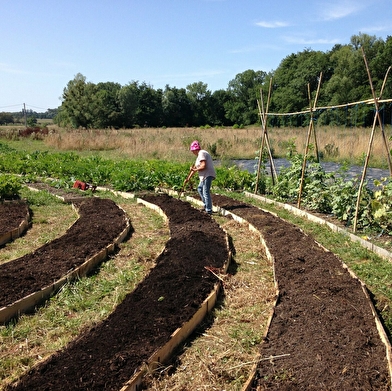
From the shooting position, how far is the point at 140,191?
39.1 ft

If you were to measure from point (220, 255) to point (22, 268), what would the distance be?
2.72 meters

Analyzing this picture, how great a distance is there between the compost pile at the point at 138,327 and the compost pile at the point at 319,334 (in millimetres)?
904

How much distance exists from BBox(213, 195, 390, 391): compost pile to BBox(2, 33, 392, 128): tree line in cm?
2235

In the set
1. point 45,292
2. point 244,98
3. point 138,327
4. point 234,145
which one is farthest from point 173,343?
point 244,98

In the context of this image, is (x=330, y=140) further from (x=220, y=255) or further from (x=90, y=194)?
(x=220, y=255)

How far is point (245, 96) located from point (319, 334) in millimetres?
72397

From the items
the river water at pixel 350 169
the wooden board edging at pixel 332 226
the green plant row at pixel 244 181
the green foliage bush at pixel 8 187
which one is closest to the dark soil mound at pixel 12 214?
the green foliage bush at pixel 8 187

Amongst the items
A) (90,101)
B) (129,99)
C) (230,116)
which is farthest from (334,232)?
(230,116)

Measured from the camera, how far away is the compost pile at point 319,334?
314cm

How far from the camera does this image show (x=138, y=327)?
387 cm

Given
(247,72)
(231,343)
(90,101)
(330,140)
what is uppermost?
(247,72)

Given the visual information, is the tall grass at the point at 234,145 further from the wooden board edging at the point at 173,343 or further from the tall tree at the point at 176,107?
the tall tree at the point at 176,107

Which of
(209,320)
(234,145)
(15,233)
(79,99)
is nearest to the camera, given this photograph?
(209,320)

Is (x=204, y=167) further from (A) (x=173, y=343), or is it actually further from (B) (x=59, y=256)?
(A) (x=173, y=343)
